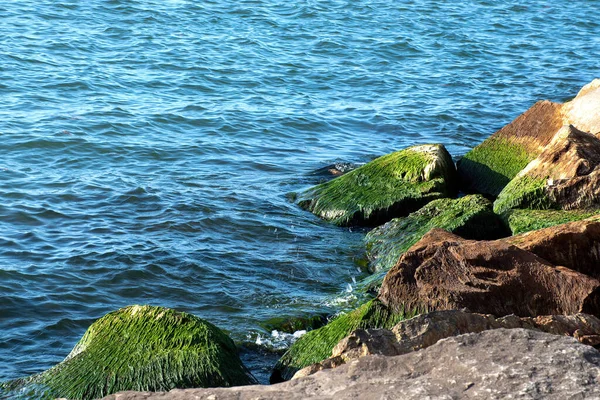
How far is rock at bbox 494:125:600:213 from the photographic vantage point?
28.1 feet

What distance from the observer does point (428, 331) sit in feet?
16.1

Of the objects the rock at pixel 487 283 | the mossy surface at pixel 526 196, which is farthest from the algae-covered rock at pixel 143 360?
the mossy surface at pixel 526 196

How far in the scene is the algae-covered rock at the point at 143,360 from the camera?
5980mm

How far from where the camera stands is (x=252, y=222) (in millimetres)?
10578

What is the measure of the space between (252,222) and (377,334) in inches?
231

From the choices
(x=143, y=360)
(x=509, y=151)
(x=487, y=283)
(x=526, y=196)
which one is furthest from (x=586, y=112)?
(x=143, y=360)

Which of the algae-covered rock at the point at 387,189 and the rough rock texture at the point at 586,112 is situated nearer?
the rough rock texture at the point at 586,112

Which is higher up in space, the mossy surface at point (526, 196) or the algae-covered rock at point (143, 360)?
the mossy surface at point (526, 196)

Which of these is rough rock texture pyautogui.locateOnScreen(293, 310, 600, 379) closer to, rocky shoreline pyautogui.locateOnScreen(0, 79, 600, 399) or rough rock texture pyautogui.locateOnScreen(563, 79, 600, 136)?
rocky shoreline pyautogui.locateOnScreen(0, 79, 600, 399)

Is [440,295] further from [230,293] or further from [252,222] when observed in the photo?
[252,222]

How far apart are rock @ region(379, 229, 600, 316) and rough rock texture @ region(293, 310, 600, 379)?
26.5 inches

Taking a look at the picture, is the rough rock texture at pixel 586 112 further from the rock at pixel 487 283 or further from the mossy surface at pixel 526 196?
the rock at pixel 487 283

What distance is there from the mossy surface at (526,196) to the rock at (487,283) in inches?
98.2

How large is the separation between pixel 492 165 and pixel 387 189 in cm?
146
